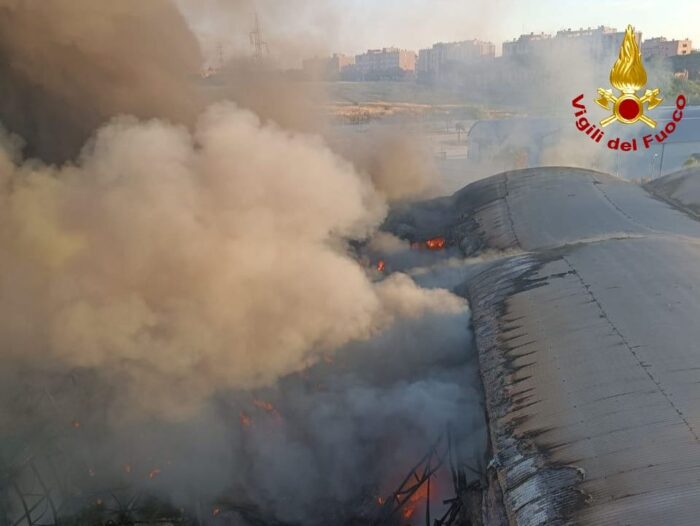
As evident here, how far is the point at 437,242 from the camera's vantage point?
17062mm

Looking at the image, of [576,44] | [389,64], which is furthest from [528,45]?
[389,64]

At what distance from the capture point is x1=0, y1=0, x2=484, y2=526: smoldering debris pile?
7547 mm

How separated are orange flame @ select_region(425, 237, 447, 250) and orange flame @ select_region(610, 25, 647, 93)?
235 inches

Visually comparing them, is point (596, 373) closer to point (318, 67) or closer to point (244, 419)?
point (244, 419)

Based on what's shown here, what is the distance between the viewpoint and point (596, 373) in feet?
23.2

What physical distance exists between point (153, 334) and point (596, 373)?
5.89 meters

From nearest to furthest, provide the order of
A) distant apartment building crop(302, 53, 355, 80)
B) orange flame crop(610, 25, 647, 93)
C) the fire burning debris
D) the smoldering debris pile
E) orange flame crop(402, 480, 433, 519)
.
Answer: the smoldering debris pile, orange flame crop(402, 480, 433, 519), the fire burning debris, distant apartment building crop(302, 53, 355, 80), orange flame crop(610, 25, 647, 93)

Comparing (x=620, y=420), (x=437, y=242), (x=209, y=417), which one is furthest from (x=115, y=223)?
(x=437, y=242)

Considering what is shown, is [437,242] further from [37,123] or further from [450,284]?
[37,123]

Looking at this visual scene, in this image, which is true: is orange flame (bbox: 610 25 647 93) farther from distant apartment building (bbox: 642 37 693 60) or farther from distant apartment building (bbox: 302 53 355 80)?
distant apartment building (bbox: 642 37 693 60)

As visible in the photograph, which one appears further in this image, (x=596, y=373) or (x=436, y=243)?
(x=436, y=243)

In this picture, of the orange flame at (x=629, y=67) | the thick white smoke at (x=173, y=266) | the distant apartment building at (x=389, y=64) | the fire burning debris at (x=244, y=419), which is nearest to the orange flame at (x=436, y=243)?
the orange flame at (x=629, y=67)

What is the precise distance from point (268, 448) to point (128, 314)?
104 inches

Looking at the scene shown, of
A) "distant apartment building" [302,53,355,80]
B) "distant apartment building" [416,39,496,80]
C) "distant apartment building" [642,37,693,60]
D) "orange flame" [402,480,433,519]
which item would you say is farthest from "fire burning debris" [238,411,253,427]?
"distant apartment building" [642,37,693,60]
